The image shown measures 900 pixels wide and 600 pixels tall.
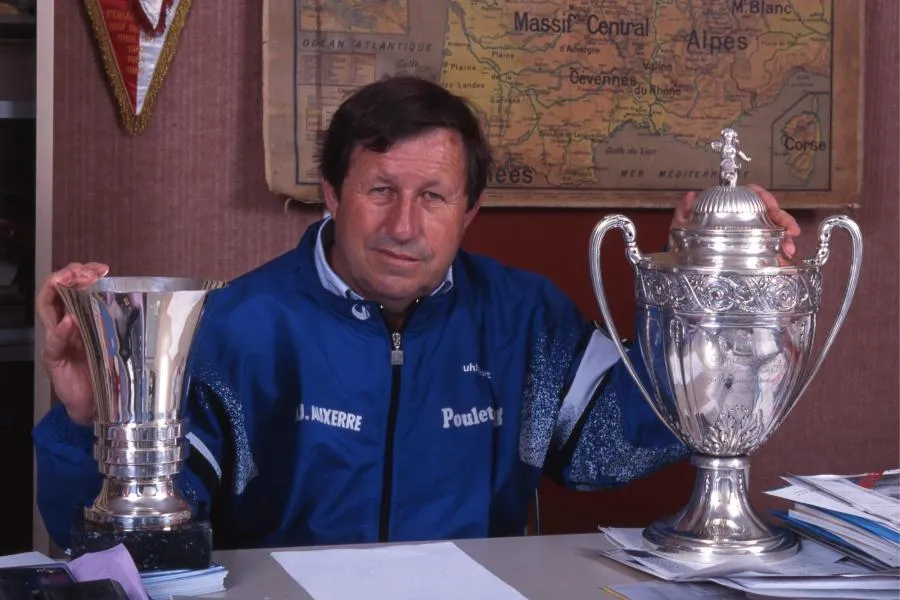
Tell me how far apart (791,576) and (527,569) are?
0.26 metres

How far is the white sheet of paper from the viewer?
1.12 metres

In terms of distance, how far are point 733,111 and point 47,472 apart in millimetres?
1607

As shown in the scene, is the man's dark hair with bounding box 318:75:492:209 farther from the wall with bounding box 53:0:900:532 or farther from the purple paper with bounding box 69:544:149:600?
the purple paper with bounding box 69:544:149:600

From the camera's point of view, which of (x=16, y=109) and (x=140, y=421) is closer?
(x=140, y=421)

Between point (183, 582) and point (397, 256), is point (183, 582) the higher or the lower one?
the lower one

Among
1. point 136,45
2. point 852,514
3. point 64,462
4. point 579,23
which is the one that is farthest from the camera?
point 579,23

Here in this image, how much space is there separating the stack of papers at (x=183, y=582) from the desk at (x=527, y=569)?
0.04 feet

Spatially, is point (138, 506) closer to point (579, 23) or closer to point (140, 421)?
point (140, 421)

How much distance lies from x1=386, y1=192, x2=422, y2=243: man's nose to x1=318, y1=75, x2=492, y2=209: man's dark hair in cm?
8

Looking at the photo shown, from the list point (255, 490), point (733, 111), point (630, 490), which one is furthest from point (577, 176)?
point (255, 490)

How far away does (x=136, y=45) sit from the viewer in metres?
2.15

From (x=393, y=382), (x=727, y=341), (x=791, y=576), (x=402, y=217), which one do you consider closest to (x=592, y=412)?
(x=393, y=382)

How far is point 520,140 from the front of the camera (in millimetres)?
2309

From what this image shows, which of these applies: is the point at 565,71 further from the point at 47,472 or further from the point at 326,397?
the point at 47,472
